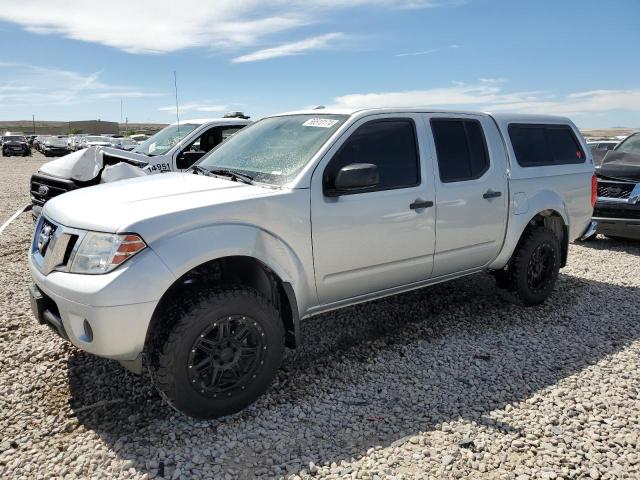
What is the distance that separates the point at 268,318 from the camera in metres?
3.24

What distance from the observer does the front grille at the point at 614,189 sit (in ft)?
25.6

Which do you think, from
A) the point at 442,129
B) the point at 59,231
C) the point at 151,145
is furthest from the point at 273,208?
the point at 151,145

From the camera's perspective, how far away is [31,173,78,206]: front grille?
21.7 ft

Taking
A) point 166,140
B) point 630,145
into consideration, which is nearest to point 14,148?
point 166,140

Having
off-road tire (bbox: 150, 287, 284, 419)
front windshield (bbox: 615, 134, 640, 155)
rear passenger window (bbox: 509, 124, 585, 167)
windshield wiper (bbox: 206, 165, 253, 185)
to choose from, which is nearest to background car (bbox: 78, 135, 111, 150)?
front windshield (bbox: 615, 134, 640, 155)

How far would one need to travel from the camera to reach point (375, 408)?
3.37 meters

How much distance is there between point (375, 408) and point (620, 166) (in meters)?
6.61

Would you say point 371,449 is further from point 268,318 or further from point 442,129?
point 442,129

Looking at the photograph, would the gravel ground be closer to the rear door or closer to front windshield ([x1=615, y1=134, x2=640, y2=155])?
the rear door

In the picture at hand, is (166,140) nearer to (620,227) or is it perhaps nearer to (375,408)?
(375,408)

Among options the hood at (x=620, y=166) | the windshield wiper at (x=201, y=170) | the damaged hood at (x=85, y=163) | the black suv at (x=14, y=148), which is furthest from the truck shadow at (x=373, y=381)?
the black suv at (x=14, y=148)

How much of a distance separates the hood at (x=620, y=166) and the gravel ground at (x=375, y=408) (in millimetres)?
3601

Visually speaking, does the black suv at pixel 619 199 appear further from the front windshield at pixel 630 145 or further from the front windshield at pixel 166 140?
the front windshield at pixel 166 140

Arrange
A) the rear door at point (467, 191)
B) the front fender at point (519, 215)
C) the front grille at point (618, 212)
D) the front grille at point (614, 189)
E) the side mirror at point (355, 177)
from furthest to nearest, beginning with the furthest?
the front grille at point (614, 189)
the front grille at point (618, 212)
the front fender at point (519, 215)
the rear door at point (467, 191)
the side mirror at point (355, 177)
